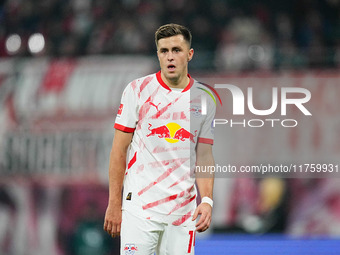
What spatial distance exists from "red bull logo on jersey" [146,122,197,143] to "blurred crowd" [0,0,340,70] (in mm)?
4584

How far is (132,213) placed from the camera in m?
3.42

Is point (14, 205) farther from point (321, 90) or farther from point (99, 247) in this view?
point (321, 90)

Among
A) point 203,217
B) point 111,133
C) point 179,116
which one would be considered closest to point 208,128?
point 179,116

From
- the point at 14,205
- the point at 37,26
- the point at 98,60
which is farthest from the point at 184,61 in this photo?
the point at 37,26

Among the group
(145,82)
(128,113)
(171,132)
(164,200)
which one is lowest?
(164,200)

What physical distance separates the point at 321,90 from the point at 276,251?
Result: 198cm

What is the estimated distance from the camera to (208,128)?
11.8 ft

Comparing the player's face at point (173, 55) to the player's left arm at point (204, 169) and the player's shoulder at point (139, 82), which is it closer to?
the player's shoulder at point (139, 82)

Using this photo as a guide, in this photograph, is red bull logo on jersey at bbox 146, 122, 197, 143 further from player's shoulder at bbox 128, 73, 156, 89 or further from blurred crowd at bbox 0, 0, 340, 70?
blurred crowd at bbox 0, 0, 340, 70

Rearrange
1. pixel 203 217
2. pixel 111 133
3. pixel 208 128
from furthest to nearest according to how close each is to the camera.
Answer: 1. pixel 111 133
2. pixel 208 128
3. pixel 203 217

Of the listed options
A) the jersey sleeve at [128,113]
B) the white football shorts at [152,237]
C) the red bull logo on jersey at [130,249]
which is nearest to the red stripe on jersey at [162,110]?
the jersey sleeve at [128,113]

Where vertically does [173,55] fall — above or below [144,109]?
above

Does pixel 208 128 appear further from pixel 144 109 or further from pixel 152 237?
pixel 152 237

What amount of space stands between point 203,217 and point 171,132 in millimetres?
510
